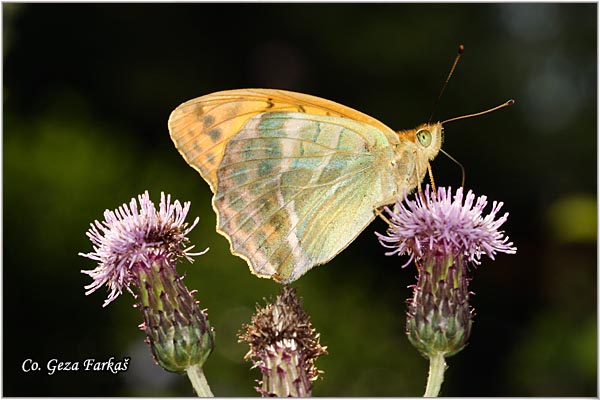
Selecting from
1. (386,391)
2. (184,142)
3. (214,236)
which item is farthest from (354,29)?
(184,142)

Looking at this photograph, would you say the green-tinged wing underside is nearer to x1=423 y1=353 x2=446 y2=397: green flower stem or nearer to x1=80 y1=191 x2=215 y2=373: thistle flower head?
x1=80 y1=191 x2=215 y2=373: thistle flower head

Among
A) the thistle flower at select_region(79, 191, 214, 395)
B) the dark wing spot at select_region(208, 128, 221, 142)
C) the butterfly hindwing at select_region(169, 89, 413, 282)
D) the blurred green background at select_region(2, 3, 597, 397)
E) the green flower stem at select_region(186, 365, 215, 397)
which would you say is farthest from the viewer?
the blurred green background at select_region(2, 3, 597, 397)

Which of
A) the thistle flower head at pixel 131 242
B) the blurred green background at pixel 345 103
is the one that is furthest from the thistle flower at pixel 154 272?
the blurred green background at pixel 345 103

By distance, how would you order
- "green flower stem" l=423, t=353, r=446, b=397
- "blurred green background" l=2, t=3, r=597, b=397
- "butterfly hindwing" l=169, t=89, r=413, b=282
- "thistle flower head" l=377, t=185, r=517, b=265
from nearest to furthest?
"green flower stem" l=423, t=353, r=446, b=397 → "thistle flower head" l=377, t=185, r=517, b=265 → "butterfly hindwing" l=169, t=89, r=413, b=282 → "blurred green background" l=2, t=3, r=597, b=397

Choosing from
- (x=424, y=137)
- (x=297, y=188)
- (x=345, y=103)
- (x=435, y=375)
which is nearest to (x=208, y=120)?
(x=297, y=188)

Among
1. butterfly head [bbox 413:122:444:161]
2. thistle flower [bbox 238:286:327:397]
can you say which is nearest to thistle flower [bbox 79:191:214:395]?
thistle flower [bbox 238:286:327:397]

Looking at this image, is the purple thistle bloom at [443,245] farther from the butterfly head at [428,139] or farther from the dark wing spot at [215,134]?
the dark wing spot at [215,134]
